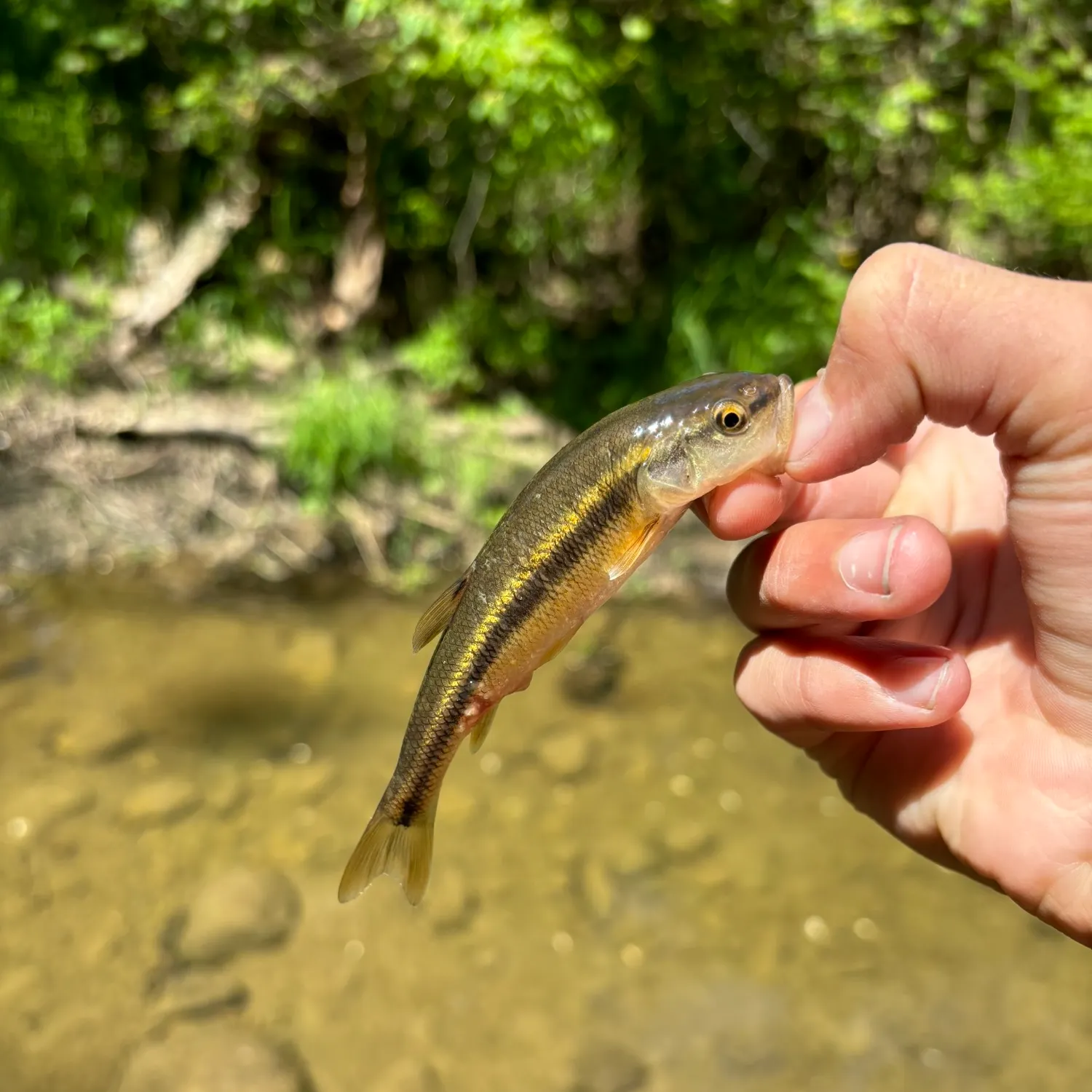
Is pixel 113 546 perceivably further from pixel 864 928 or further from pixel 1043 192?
pixel 1043 192

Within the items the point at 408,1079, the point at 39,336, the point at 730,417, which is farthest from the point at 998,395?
the point at 39,336

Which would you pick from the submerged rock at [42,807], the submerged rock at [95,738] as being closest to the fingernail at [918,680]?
the submerged rock at [42,807]

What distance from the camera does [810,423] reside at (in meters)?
1.88

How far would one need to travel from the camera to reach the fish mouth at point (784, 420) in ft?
6.24

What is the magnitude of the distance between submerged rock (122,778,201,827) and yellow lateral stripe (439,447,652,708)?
2.77m

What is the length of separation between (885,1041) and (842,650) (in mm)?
2342

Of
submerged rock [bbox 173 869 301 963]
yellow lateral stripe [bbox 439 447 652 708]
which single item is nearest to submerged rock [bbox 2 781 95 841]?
submerged rock [bbox 173 869 301 963]

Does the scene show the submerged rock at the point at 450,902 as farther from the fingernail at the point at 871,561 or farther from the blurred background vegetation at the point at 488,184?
the blurred background vegetation at the point at 488,184

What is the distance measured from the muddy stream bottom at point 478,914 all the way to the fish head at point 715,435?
2571 mm

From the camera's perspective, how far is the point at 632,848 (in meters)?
4.19

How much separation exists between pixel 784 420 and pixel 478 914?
2.92 meters

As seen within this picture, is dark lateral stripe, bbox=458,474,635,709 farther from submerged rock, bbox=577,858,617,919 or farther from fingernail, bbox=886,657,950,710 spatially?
submerged rock, bbox=577,858,617,919

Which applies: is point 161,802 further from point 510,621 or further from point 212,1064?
point 510,621

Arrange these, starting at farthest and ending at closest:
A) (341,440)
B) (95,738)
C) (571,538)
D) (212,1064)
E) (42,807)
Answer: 1. (341,440)
2. (95,738)
3. (42,807)
4. (212,1064)
5. (571,538)
